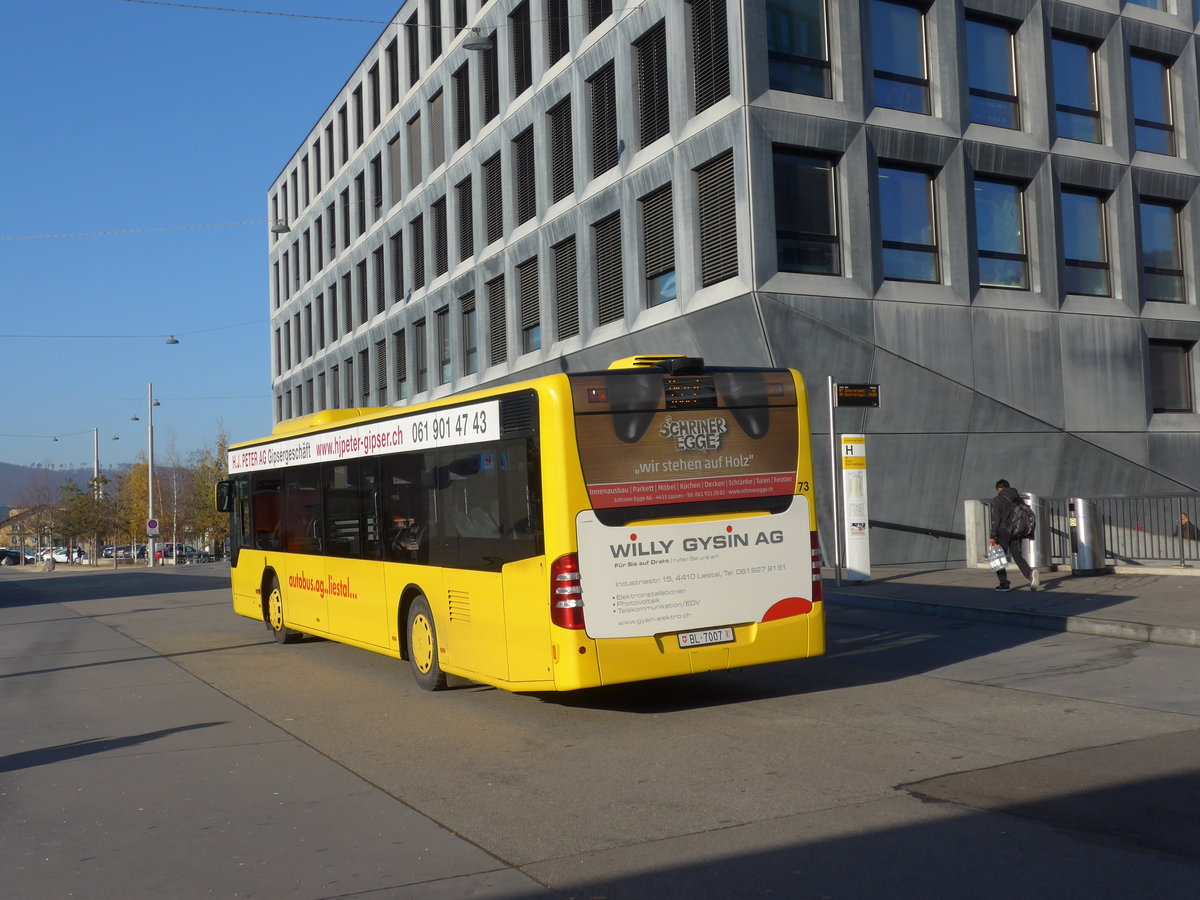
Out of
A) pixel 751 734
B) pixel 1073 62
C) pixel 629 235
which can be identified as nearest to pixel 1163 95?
pixel 1073 62

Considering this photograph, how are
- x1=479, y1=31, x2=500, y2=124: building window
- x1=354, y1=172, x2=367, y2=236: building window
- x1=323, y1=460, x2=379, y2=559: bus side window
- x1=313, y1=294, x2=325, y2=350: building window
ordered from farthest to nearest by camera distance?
1. x1=313, y1=294, x2=325, y2=350: building window
2. x1=354, y1=172, x2=367, y2=236: building window
3. x1=479, y1=31, x2=500, y2=124: building window
4. x1=323, y1=460, x2=379, y2=559: bus side window

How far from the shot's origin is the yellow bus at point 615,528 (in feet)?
28.9

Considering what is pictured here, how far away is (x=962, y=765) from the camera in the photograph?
700 cm

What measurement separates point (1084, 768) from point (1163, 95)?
25907mm

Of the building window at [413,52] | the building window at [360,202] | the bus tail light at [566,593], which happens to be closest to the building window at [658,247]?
the bus tail light at [566,593]

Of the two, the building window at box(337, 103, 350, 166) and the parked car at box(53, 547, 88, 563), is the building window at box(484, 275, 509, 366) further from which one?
the parked car at box(53, 547, 88, 563)

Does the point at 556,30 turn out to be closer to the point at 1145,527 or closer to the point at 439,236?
the point at 439,236

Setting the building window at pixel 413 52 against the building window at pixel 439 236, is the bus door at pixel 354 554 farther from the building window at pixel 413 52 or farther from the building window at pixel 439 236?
the building window at pixel 413 52

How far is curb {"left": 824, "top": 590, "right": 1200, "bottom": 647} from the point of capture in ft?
39.3

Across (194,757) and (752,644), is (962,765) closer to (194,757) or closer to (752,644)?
(752,644)

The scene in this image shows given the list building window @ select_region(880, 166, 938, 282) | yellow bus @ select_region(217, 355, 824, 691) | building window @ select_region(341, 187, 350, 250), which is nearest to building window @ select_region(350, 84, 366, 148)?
building window @ select_region(341, 187, 350, 250)

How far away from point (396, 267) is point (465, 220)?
683 centimetres

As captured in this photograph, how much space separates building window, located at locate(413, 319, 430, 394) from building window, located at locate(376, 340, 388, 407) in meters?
A: 3.57

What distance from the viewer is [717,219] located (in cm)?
2223
